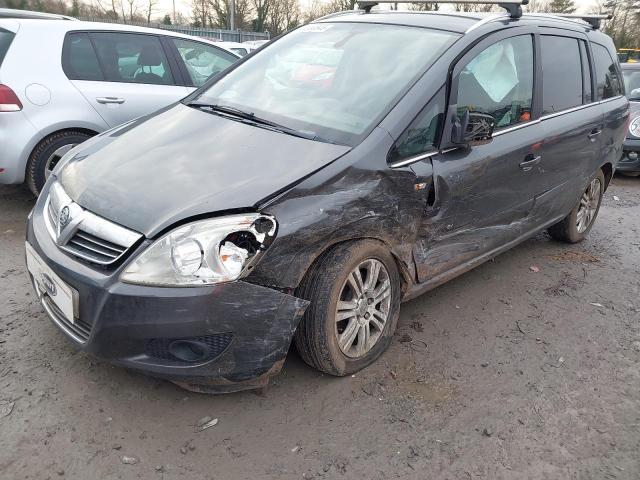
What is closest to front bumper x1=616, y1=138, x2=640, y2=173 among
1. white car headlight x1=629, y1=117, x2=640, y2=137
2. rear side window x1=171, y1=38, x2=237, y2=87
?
white car headlight x1=629, y1=117, x2=640, y2=137

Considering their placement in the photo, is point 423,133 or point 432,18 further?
point 432,18

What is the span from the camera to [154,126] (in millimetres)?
3064

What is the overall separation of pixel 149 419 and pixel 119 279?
2.28ft

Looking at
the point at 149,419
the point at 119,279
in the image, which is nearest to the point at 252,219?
the point at 119,279

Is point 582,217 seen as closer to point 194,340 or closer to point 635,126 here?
point 635,126

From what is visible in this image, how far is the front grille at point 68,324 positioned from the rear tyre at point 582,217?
13.1 feet

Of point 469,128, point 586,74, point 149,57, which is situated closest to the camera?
point 469,128

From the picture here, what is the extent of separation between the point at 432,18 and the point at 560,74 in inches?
48.4

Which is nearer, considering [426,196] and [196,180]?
[196,180]

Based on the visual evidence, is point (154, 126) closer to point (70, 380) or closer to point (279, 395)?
point (70, 380)

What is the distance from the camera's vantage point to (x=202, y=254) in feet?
7.02

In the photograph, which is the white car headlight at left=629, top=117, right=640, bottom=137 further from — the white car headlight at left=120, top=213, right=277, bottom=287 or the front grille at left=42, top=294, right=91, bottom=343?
the front grille at left=42, top=294, right=91, bottom=343

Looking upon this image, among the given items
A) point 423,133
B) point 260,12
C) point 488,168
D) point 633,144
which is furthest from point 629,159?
point 260,12

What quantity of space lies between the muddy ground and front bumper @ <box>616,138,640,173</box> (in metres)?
4.95
